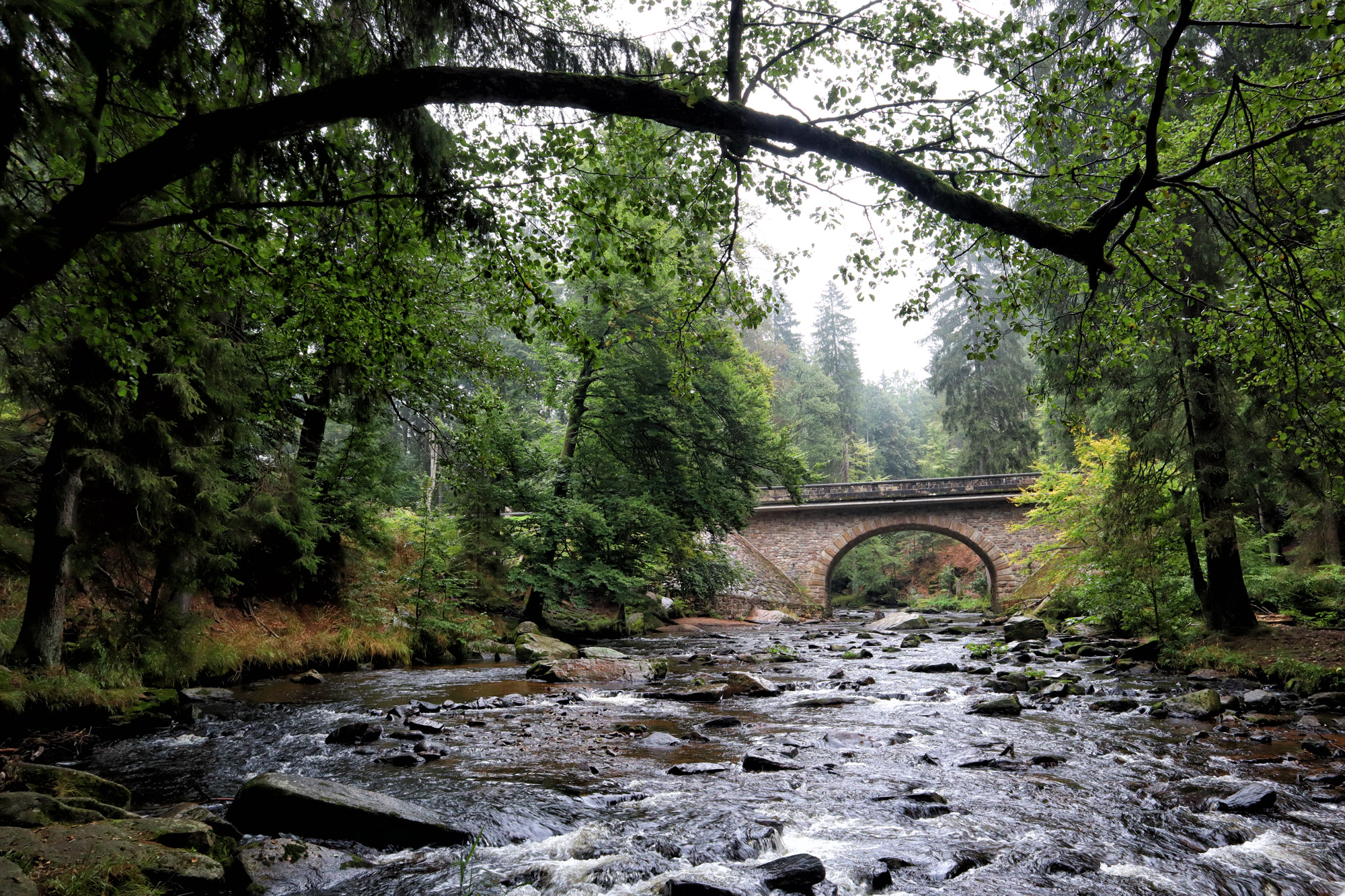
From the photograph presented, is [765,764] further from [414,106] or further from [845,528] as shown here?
[845,528]

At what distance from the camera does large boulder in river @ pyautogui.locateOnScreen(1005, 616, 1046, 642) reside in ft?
52.0

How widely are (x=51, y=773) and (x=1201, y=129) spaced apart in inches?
366

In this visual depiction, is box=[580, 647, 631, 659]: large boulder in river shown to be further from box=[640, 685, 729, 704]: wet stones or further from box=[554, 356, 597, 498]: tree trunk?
box=[554, 356, 597, 498]: tree trunk

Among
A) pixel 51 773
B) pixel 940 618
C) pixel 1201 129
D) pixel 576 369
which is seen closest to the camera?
pixel 51 773

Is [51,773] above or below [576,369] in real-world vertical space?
below

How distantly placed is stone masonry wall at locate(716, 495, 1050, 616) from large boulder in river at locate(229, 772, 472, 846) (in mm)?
21913

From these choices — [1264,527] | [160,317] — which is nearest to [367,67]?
[160,317]

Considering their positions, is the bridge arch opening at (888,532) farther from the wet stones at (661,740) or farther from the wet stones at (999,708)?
the wet stones at (661,740)

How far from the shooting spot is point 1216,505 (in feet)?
33.1

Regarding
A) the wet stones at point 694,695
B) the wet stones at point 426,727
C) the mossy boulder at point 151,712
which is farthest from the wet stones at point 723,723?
the mossy boulder at point 151,712

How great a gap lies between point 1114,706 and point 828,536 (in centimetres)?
1933

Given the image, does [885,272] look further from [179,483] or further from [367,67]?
[179,483]

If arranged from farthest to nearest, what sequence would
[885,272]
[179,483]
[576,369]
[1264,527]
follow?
[1264,527] → [576,369] → [179,483] → [885,272]

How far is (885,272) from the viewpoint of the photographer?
209 inches
